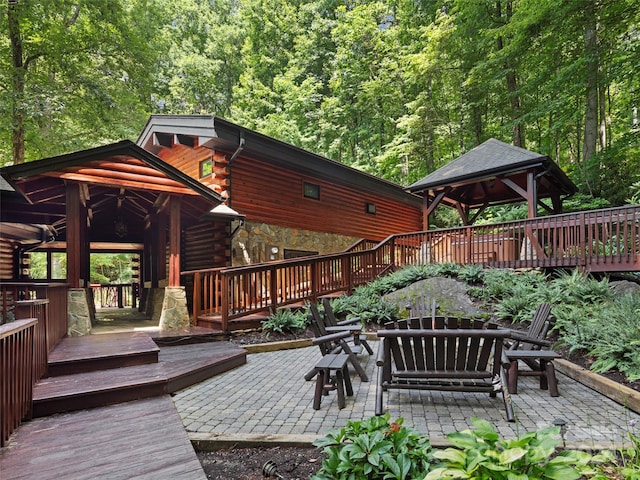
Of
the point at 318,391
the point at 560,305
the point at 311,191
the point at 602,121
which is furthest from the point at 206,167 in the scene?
the point at 602,121

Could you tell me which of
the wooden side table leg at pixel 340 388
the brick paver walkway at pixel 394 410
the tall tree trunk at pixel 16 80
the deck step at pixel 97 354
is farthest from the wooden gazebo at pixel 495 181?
the tall tree trunk at pixel 16 80

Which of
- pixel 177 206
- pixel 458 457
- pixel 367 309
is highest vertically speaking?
pixel 177 206

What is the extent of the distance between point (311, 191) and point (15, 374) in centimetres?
1005

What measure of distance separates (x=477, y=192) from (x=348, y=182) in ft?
17.2

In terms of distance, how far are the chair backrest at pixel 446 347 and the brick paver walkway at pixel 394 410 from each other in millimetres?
393

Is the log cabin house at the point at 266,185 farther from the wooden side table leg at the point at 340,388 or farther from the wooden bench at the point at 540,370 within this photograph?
the wooden bench at the point at 540,370

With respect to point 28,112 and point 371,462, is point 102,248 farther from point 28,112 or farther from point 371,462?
point 371,462

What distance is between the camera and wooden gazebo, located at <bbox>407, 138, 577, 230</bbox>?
979 cm

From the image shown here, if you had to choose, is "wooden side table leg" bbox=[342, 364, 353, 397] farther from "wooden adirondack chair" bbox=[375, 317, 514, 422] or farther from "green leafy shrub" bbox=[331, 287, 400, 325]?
"green leafy shrub" bbox=[331, 287, 400, 325]

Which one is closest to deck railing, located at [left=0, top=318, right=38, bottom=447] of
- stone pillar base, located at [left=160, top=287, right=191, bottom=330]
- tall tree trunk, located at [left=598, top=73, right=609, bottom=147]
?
stone pillar base, located at [left=160, top=287, right=191, bottom=330]

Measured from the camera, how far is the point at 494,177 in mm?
10398

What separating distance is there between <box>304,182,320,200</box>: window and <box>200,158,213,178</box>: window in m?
3.31

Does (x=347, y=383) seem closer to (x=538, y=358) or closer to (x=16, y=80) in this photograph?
(x=538, y=358)

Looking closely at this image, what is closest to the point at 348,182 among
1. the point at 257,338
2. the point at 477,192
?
the point at 477,192
